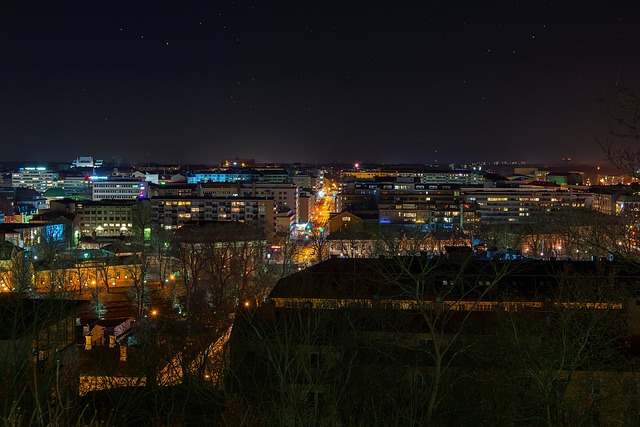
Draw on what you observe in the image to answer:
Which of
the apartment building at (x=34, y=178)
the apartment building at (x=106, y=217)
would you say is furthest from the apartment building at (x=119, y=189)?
the apartment building at (x=34, y=178)

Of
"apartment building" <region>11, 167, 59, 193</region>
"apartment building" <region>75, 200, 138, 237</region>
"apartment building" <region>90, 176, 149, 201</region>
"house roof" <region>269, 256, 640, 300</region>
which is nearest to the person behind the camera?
"house roof" <region>269, 256, 640, 300</region>

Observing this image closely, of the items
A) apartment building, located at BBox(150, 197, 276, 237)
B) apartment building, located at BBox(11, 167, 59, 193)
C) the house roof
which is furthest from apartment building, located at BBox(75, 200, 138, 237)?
apartment building, located at BBox(11, 167, 59, 193)

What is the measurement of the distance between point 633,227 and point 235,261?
1119 cm

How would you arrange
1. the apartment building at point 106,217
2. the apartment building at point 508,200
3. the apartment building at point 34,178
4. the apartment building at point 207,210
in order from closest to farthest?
the apartment building at point 106,217 < the apartment building at point 207,210 < the apartment building at point 508,200 < the apartment building at point 34,178

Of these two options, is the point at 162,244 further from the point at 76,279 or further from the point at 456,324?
the point at 456,324

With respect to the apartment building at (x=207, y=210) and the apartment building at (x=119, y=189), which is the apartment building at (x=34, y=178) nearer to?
the apartment building at (x=119, y=189)

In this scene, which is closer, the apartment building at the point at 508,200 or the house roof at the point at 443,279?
the house roof at the point at 443,279

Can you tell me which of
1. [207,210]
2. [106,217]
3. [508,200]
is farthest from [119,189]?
[508,200]

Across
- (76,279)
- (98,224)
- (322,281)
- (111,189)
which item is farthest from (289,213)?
(322,281)

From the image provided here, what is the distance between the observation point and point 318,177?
6003 cm

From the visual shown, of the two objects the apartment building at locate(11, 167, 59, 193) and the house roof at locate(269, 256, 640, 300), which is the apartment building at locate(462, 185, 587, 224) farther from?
the apartment building at locate(11, 167, 59, 193)

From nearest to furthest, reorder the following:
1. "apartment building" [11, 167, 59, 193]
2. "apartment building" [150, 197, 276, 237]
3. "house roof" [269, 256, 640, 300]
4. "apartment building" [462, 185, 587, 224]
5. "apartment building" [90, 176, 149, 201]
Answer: "house roof" [269, 256, 640, 300], "apartment building" [150, 197, 276, 237], "apartment building" [462, 185, 587, 224], "apartment building" [90, 176, 149, 201], "apartment building" [11, 167, 59, 193]

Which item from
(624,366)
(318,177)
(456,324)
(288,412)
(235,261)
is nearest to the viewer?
(288,412)

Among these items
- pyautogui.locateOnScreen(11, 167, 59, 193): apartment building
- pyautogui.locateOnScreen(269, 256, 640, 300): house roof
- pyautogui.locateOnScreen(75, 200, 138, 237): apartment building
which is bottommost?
pyautogui.locateOnScreen(269, 256, 640, 300): house roof
